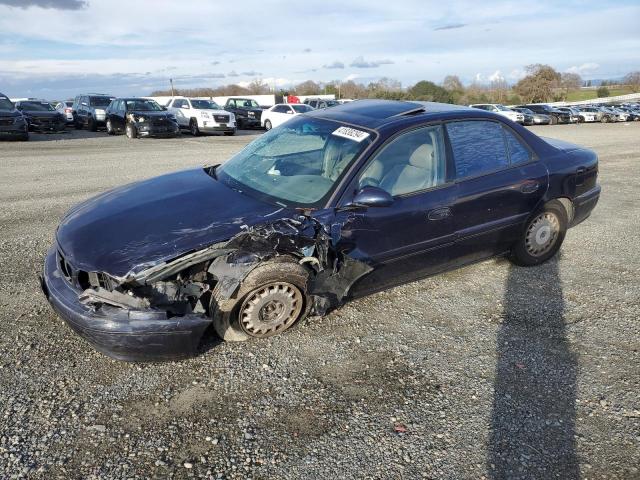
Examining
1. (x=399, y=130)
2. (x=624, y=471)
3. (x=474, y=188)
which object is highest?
(x=399, y=130)

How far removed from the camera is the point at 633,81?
8881cm

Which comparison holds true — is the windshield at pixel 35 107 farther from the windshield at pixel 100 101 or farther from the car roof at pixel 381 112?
the car roof at pixel 381 112

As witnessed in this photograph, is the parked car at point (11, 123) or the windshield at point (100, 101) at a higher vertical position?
the windshield at point (100, 101)

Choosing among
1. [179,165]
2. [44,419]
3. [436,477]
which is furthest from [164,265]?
[179,165]

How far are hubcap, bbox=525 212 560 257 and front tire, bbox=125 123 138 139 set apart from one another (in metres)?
16.4

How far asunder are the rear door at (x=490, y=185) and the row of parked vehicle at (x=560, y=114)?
30240 millimetres

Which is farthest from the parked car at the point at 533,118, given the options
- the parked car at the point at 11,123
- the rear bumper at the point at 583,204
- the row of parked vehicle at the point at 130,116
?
the rear bumper at the point at 583,204

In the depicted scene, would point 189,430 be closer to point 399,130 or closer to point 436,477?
point 436,477

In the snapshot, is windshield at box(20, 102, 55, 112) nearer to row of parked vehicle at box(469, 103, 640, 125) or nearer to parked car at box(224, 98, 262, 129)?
parked car at box(224, 98, 262, 129)

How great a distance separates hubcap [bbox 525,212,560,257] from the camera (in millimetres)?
4605

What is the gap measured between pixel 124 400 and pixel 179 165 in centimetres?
898

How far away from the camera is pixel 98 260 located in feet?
9.57

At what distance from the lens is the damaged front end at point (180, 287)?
2.81m

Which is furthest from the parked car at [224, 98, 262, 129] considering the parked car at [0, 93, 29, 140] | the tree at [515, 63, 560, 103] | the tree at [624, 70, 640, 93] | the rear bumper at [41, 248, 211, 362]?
the tree at [624, 70, 640, 93]
